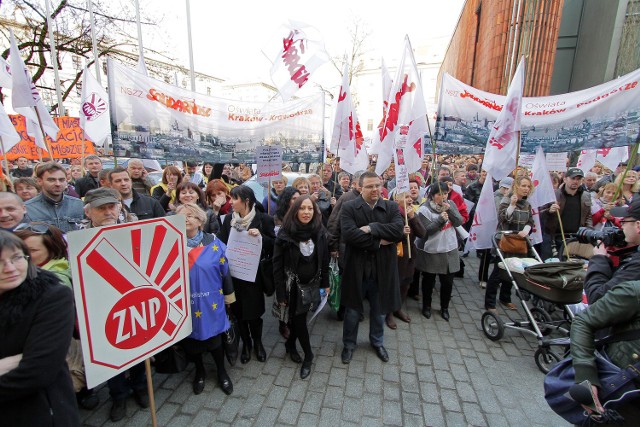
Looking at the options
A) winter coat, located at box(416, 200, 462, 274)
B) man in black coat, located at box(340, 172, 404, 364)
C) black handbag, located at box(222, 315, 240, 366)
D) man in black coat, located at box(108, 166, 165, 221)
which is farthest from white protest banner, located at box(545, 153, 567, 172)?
man in black coat, located at box(108, 166, 165, 221)

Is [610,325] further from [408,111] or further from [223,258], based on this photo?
[408,111]

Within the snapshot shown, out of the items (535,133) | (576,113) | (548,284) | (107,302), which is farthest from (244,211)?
(576,113)

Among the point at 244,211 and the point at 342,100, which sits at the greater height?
the point at 342,100

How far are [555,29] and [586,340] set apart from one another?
65.9 feet

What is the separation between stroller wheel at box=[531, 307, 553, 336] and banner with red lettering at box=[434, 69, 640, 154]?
296 cm

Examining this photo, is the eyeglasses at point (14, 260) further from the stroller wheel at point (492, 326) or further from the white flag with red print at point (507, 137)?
the white flag with red print at point (507, 137)

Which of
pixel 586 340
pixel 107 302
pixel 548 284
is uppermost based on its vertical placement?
pixel 107 302

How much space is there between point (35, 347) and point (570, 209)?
6.94 m

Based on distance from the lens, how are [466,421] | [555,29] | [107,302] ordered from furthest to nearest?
[555,29] < [466,421] < [107,302]

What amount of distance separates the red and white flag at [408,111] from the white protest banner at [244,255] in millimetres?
2152

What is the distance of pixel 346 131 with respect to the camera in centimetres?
582

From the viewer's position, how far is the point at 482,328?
420 cm

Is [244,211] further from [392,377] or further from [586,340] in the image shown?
[586,340]

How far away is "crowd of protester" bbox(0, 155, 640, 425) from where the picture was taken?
59.6 inches
